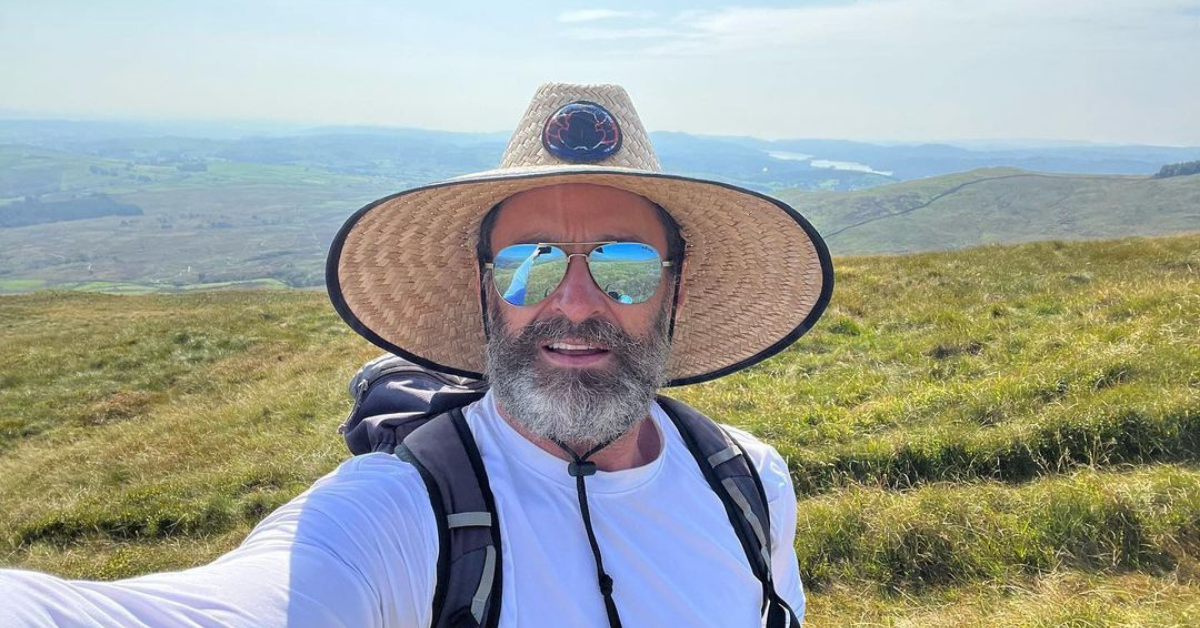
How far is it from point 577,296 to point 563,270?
0.43 ft

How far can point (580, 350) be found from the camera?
2770 millimetres

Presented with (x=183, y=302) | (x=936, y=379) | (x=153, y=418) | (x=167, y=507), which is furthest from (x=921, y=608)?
(x=183, y=302)

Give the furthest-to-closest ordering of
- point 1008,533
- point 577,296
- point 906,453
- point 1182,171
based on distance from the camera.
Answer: point 1182,171, point 906,453, point 1008,533, point 577,296

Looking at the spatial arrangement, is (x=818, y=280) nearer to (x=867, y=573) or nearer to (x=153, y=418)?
(x=867, y=573)

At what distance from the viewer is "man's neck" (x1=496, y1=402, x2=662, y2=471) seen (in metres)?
2.61

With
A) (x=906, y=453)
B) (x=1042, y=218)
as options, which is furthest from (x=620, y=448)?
(x=1042, y=218)

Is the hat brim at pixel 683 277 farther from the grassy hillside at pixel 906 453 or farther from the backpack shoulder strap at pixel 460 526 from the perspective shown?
the grassy hillside at pixel 906 453

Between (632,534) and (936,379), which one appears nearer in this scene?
(632,534)

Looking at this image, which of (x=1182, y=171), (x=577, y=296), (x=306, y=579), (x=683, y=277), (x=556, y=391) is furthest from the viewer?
(x=1182, y=171)

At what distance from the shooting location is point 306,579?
173 centimetres

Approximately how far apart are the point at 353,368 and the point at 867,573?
971cm

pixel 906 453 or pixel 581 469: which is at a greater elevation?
pixel 581 469

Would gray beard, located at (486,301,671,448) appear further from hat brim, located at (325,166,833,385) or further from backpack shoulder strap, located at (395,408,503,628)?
hat brim, located at (325,166,833,385)

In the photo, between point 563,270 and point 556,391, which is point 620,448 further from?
point 563,270
